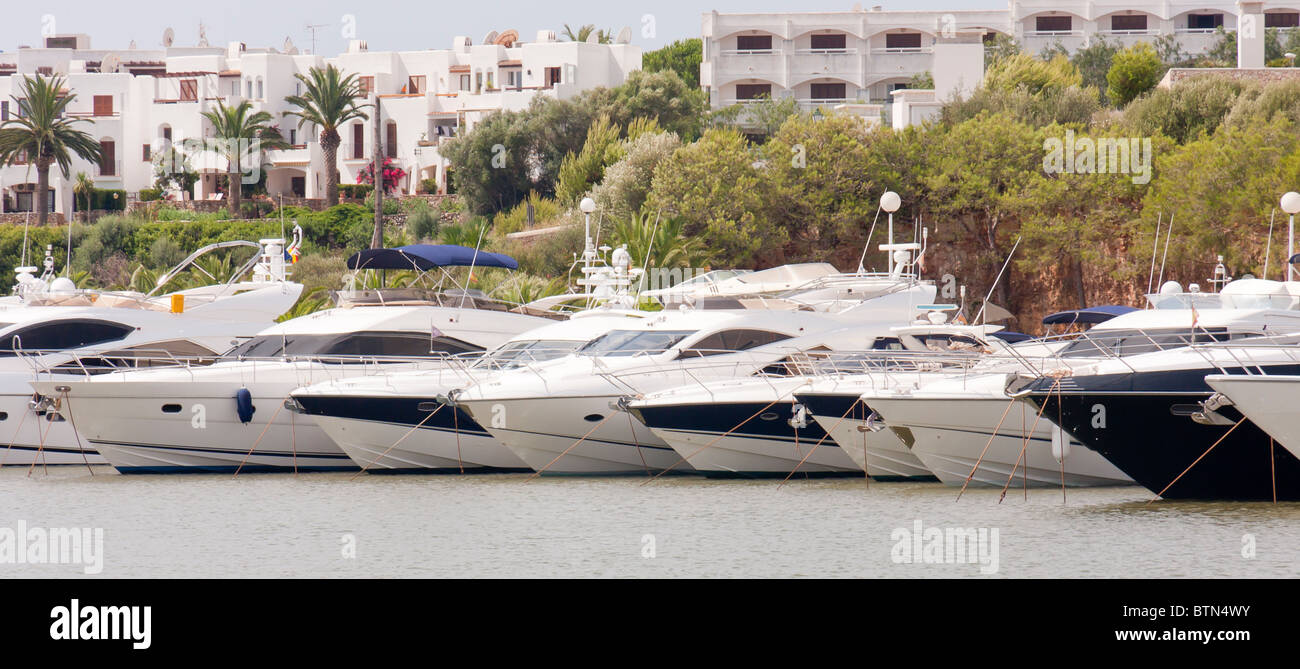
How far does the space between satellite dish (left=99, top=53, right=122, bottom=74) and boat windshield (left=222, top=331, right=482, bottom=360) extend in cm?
6506

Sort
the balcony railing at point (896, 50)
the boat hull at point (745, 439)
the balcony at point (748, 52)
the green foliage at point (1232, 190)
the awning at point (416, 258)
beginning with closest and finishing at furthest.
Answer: the boat hull at point (745, 439)
the awning at point (416, 258)
the green foliage at point (1232, 190)
the balcony at point (748, 52)
the balcony railing at point (896, 50)

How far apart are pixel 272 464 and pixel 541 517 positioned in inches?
252

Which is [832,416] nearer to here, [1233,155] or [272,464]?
[272,464]

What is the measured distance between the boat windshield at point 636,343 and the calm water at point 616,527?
1.83 metres

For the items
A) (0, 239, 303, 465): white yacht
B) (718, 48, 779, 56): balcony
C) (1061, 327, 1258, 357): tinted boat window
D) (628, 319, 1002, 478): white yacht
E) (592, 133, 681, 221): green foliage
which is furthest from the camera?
(718, 48, 779, 56): balcony

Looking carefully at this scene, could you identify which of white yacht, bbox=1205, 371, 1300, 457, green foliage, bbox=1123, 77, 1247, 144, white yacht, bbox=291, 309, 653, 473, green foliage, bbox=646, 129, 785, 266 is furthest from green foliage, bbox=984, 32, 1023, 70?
white yacht, bbox=1205, 371, 1300, 457

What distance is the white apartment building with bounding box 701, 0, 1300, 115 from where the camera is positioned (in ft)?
240

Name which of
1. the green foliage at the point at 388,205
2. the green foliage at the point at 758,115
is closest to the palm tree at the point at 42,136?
the green foliage at the point at 388,205

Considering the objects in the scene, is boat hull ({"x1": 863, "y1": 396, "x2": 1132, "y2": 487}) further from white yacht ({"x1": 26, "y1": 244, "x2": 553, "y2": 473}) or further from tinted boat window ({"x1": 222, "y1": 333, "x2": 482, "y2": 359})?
tinted boat window ({"x1": 222, "y1": 333, "x2": 482, "y2": 359})

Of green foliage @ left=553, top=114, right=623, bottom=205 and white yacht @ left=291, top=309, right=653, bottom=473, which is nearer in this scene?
white yacht @ left=291, top=309, right=653, bottom=473

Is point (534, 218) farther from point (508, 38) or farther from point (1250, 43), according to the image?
point (508, 38)

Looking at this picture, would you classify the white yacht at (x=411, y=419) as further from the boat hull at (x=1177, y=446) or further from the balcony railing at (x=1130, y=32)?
the balcony railing at (x=1130, y=32)

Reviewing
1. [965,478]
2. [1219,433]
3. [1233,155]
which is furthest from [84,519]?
[1233,155]

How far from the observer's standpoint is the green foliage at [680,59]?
8350cm
